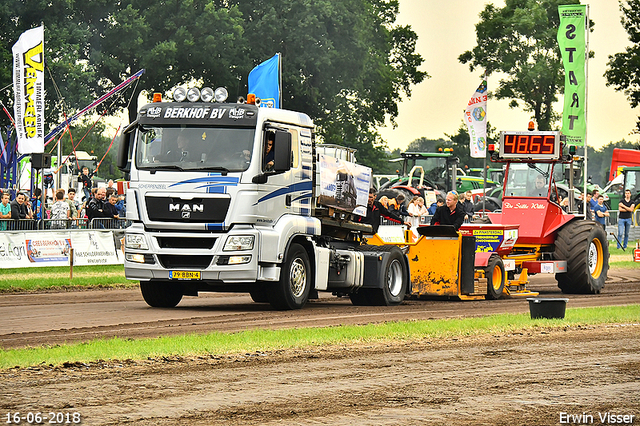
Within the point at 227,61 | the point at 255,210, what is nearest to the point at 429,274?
the point at 255,210

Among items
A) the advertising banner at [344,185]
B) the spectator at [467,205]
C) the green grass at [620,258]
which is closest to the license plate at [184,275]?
the advertising banner at [344,185]

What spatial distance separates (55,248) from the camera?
24375 mm

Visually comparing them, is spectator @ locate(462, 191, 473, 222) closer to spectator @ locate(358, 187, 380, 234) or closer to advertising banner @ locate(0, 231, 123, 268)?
spectator @ locate(358, 187, 380, 234)

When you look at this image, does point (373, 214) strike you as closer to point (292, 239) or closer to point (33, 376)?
point (292, 239)

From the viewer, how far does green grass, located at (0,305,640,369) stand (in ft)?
35.0

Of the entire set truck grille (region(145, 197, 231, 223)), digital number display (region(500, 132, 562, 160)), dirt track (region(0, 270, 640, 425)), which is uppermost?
digital number display (region(500, 132, 562, 160))

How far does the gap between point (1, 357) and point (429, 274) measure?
1033cm

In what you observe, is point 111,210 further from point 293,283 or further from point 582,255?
point 582,255

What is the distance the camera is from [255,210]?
51.1ft

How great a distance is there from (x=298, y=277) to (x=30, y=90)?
496 inches

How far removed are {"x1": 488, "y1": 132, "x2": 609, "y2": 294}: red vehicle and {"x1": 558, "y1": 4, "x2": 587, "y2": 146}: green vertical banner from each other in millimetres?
6788

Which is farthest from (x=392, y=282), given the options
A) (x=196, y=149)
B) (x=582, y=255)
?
(x=196, y=149)

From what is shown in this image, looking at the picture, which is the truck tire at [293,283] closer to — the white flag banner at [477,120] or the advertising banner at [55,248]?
the advertising banner at [55,248]

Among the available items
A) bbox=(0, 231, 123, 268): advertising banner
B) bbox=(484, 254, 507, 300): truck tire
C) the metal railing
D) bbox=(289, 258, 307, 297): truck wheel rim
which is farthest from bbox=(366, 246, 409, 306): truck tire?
bbox=(0, 231, 123, 268): advertising banner
